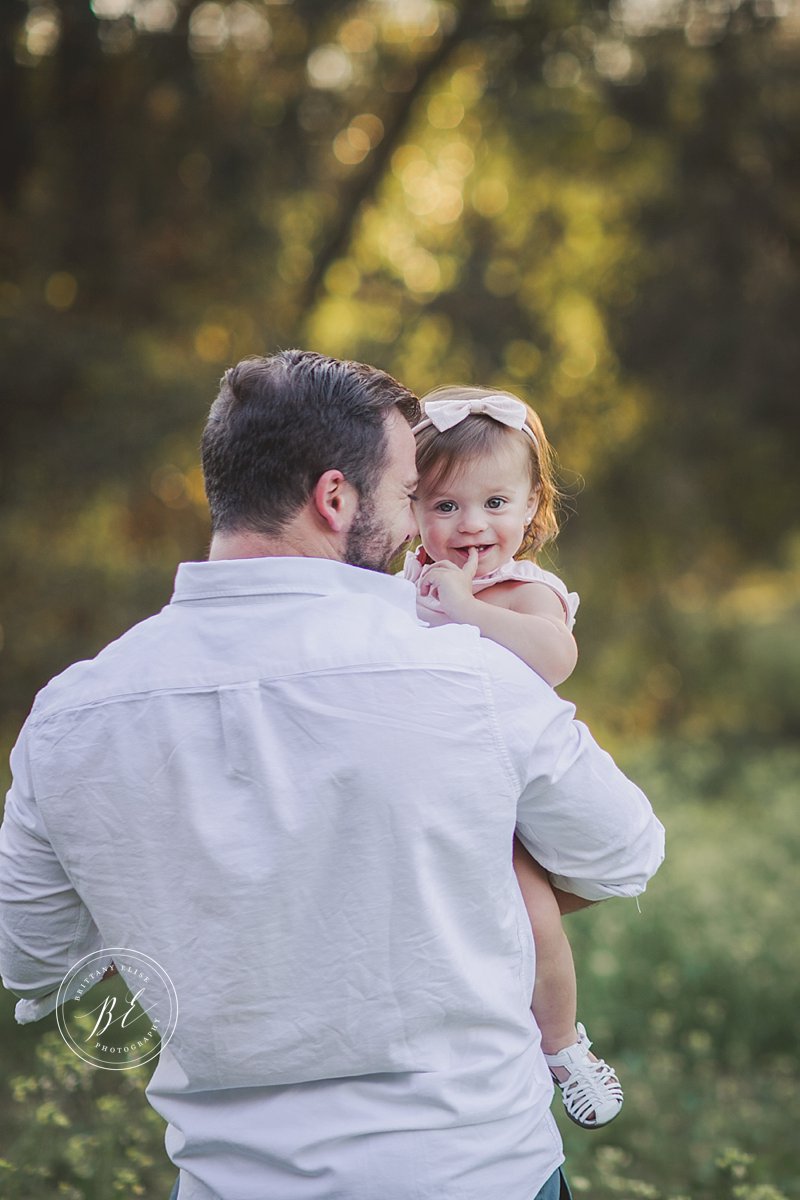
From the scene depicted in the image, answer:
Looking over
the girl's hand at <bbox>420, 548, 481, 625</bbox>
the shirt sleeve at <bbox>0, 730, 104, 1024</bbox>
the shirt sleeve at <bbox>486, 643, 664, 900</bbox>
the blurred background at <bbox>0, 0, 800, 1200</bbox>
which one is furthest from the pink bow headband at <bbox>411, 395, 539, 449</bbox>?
the blurred background at <bbox>0, 0, 800, 1200</bbox>

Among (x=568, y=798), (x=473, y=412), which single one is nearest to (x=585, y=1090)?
(x=568, y=798)

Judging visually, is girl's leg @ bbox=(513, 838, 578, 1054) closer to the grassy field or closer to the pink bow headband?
the pink bow headband

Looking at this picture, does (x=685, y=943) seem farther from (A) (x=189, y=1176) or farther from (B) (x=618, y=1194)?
(A) (x=189, y=1176)

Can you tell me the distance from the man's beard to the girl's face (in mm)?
521

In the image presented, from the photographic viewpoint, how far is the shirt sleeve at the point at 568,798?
166 cm

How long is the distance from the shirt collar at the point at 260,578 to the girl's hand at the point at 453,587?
46 centimetres

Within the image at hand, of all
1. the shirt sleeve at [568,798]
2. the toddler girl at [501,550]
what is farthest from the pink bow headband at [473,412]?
the shirt sleeve at [568,798]

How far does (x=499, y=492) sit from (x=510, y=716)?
Answer: 2.85 feet

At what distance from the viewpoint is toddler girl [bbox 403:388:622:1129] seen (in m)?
2.16

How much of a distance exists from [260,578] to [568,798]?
52 cm

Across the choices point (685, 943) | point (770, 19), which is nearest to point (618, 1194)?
point (685, 943)

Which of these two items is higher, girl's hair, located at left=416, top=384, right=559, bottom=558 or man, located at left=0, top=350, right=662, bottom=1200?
girl's hair, located at left=416, top=384, right=559, bottom=558

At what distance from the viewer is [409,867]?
5.22 ft

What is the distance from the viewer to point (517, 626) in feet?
7.17
